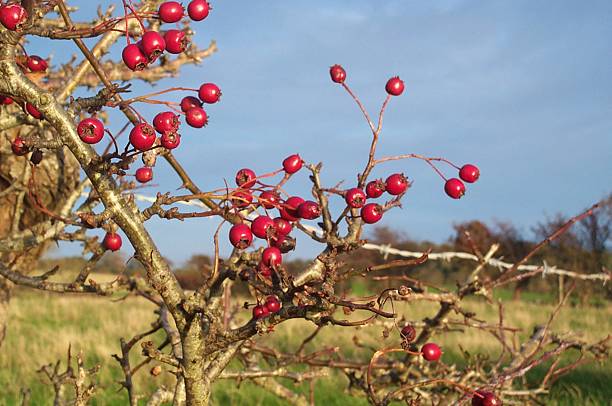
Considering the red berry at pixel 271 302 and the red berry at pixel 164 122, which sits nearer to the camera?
the red berry at pixel 164 122

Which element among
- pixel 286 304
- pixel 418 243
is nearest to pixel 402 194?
pixel 286 304

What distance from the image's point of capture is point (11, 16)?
1629 millimetres

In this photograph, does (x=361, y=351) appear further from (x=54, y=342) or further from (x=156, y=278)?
(x=156, y=278)

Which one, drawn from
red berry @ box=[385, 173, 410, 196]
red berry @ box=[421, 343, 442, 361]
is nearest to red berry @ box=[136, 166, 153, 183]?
red berry @ box=[385, 173, 410, 196]

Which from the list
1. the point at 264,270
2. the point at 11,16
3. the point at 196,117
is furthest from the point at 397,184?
the point at 11,16

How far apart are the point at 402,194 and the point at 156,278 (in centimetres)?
81

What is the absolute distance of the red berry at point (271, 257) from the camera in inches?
62.9

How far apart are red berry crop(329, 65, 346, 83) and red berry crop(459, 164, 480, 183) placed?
1.79ft

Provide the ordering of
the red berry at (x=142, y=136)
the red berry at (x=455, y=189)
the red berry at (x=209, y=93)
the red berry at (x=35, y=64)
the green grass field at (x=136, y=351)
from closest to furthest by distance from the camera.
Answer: the red berry at (x=142, y=136), the red berry at (x=209, y=93), the red berry at (x=455, y=189), the red berry at (x=35, y=64), the green grass field at (x=136, y=351)

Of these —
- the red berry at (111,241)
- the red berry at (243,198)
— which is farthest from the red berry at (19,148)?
the red berry at (243,198)

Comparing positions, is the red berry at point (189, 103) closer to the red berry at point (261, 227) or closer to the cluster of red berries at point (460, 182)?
the red berry at point (261, 227)

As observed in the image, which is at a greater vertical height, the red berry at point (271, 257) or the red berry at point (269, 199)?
the red berry at point (269, 199)

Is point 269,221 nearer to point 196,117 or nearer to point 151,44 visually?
point 196,117

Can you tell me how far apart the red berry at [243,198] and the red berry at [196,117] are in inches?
8.3
